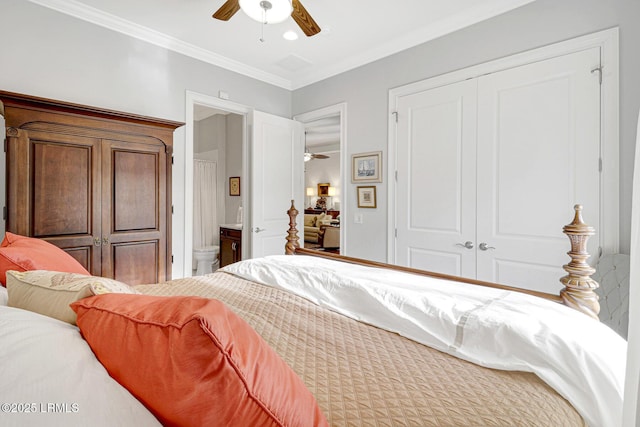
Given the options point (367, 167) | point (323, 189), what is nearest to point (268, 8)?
point (367, 167)

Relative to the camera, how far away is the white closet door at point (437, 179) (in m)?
2.74

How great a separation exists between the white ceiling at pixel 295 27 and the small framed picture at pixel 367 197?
1.36 meters

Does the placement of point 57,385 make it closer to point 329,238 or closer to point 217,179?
point 217,179

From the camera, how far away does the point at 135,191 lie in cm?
249

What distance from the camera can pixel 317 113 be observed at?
155 inches

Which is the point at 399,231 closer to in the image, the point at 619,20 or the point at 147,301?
the point at 619,20

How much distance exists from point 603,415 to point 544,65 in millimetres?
2448

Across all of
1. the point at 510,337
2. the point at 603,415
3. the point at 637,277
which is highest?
the point at 637,277

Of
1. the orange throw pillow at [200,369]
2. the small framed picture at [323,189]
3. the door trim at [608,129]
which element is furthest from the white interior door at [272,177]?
the small framed picture at [323,189]

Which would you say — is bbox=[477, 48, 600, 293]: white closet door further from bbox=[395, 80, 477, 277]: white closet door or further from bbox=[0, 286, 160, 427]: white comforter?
bbox=[0, 286, 160, 427]: white comforter

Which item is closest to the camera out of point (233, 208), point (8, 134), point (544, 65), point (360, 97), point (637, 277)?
point (637, 277)

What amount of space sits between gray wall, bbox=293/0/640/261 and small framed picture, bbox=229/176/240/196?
5.78 feet

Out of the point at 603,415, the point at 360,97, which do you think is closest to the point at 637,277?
the point at 603,415

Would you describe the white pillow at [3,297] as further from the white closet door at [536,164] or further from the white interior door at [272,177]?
the white closet door at [536,164]
